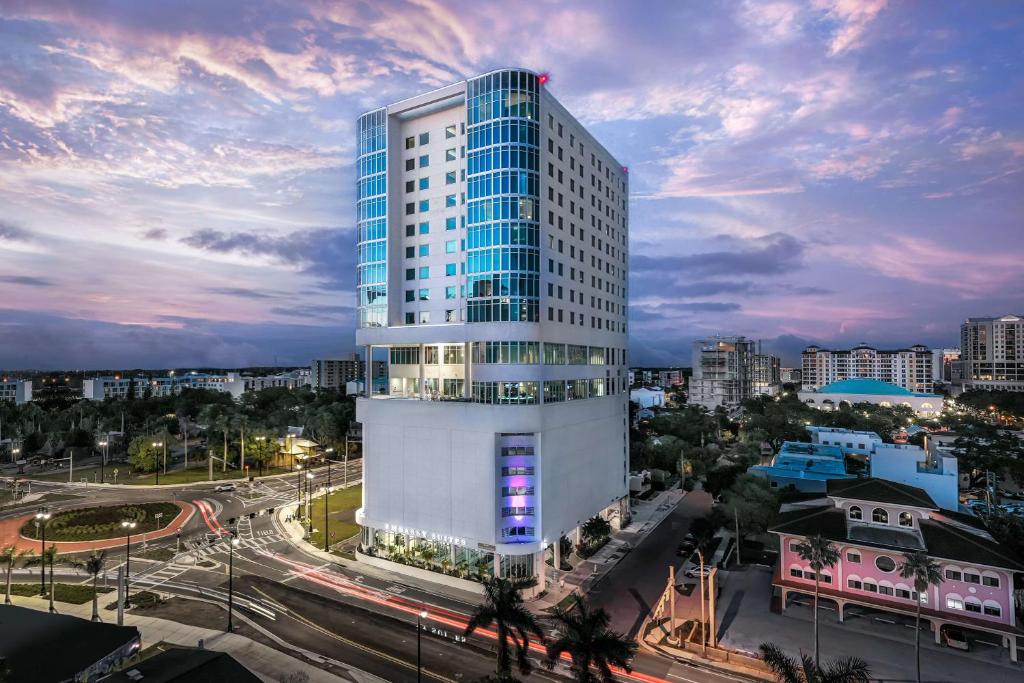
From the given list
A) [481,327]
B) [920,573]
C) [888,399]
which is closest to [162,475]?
[481,327]

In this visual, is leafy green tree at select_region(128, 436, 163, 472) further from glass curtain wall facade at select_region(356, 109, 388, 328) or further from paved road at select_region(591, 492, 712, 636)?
paved road at select_region(591, 492, 712, 636)

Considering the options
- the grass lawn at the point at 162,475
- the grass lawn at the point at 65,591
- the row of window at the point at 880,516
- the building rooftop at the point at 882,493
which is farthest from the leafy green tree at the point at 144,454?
the row of window at the point at 880,516

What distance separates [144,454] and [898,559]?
402 ft

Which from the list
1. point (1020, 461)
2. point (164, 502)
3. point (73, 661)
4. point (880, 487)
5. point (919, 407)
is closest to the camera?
point (73, 661)

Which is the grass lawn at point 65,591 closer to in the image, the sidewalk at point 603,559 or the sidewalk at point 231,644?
the sidewalk at point 231,644

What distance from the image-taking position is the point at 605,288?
74.7 metres

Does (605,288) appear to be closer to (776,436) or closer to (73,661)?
(73,661)

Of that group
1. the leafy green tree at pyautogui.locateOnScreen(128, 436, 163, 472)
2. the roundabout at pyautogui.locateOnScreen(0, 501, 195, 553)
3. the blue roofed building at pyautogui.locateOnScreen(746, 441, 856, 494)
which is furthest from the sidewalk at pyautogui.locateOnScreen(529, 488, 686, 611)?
the leafy green tree at pyautogui.locateOnScreen(128, 436, 163, 472)

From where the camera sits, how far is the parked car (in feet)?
134

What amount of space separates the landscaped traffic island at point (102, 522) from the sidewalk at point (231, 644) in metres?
19.7

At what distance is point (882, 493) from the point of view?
160 feet

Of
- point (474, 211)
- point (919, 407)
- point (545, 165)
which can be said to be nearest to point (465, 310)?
point (474, 211)

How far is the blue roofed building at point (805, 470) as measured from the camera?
80.0 m

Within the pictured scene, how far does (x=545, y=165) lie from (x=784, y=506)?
46.5 m
